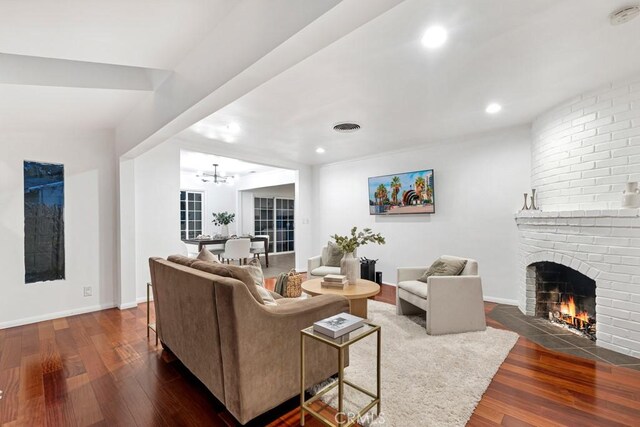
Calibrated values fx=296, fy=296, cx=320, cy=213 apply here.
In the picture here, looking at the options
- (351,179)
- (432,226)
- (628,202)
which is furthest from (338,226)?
(628,202)

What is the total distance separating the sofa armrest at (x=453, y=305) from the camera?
291 centimetres

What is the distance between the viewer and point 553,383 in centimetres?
211

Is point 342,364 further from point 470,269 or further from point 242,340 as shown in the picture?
point 470,269

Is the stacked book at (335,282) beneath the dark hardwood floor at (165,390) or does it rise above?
above

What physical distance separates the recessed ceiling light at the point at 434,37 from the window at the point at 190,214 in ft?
24.4

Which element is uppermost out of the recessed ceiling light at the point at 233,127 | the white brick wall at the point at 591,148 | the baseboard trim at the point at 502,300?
the recessed ceiling light at the point at 233,127

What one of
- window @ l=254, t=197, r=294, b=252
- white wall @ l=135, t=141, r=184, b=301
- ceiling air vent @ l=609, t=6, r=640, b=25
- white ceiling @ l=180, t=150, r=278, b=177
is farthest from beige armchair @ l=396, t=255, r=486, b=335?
window @ l=254, t=197, r=294, b=252

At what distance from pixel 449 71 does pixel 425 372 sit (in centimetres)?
237

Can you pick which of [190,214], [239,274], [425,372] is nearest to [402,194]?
[425,372]

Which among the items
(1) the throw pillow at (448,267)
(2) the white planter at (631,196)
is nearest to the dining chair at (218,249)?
(1) the throw pillow at (448,267)

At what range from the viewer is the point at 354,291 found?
3.04m

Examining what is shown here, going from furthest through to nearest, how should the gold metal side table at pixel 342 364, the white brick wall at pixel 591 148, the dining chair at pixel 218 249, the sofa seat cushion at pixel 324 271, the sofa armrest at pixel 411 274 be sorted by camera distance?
the dining chair at pixel 218 249, the sofa seat cushion at pixel 324 271, the sofa armrest at pixel 411 274, the white brick wall at pixel 591 148, the gold metal side table at pixel 342 364

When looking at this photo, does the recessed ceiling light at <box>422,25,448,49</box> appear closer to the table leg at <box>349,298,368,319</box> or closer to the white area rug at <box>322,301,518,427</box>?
the white area rug at <box>322,301,518,427</box>

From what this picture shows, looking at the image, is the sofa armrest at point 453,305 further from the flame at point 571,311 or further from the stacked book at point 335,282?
the flame at point 571,311
